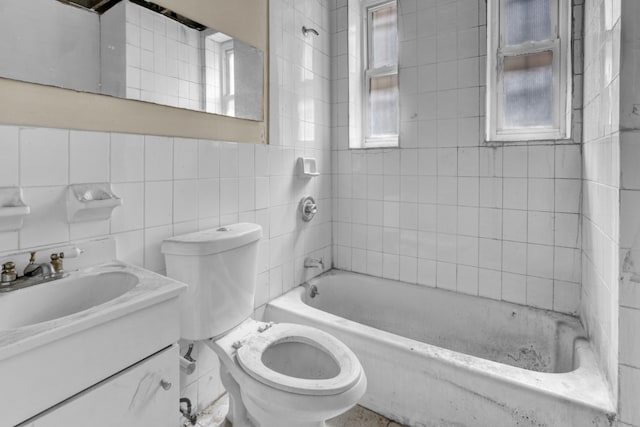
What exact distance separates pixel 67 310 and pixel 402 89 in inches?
82.5

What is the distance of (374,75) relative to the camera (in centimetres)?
250

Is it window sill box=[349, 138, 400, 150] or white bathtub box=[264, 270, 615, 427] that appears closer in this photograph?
white bathtub box=[264, 270, 615, 427]

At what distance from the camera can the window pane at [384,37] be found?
2432mm

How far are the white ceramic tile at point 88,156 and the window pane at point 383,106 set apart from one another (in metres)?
1.82

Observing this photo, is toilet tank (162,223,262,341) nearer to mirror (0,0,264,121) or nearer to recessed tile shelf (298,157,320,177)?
mirror (0,0,264,121)

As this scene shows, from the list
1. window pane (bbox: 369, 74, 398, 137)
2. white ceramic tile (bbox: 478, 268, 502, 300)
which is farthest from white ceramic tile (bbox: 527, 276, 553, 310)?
window pane (bbox: 369, 74, 398, 137)

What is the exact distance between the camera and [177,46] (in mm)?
1446

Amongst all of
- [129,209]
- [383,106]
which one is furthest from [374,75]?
[129,209]

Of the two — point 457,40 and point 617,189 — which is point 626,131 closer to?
point 617,189

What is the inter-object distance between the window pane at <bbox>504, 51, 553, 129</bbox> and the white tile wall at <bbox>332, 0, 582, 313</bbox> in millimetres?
189

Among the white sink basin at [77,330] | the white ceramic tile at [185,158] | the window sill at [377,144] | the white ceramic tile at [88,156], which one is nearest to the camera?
the white sink basin at [77,330]

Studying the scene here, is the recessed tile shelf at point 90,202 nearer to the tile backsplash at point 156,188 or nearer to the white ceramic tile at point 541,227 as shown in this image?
the tile backsplash at point 156,188

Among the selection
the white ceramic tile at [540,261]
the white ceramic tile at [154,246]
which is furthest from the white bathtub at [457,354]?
the white ceramic tile at [154,246]

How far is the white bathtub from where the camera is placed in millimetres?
1242
